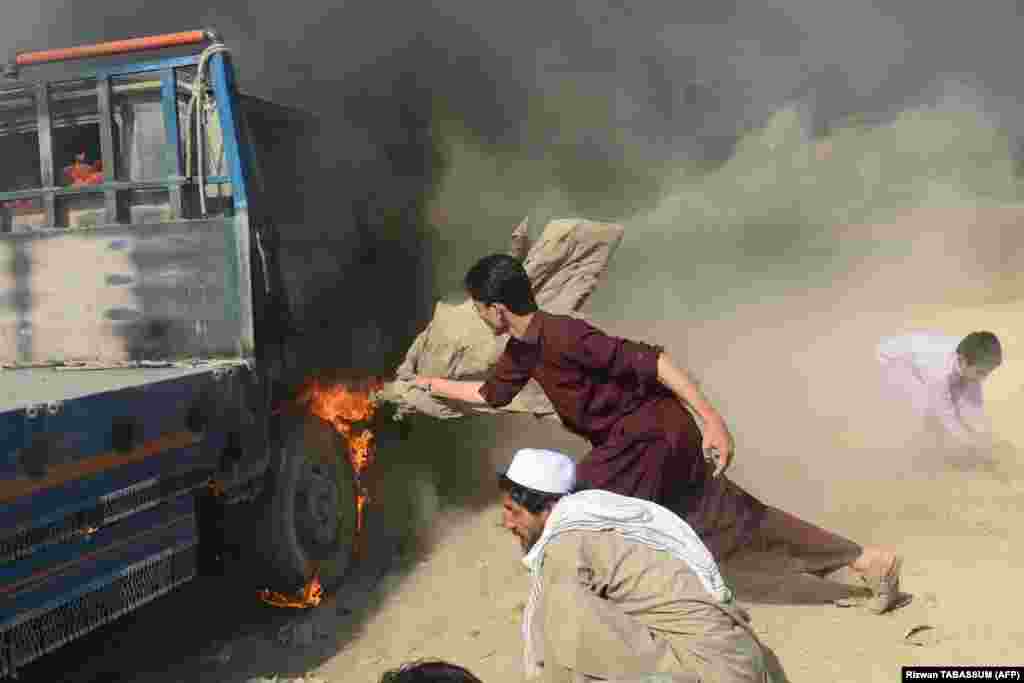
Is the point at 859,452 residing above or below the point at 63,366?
below

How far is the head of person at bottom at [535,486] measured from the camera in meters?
2.40

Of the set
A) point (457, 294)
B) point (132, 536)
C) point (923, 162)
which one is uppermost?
point (923, 162)

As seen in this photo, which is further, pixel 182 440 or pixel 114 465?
pixel 182 440

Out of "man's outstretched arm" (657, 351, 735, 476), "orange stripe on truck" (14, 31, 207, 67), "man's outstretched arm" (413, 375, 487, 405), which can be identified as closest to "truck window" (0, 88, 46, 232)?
A: "orange stripe on truck" (14, 31, 207, 67)

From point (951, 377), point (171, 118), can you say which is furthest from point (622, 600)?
point (951, 377)

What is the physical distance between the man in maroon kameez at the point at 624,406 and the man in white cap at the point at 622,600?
98 cm

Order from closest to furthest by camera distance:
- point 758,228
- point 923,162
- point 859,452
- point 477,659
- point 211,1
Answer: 1. point 477,659
2. point 859,452
3. point 211,1
4. point 758,228
5. point 923,162

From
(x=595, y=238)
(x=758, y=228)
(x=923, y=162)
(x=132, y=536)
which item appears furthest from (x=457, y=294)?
(x=923, y=162)

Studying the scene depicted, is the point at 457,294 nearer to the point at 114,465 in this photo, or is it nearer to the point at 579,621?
the point at 114,465

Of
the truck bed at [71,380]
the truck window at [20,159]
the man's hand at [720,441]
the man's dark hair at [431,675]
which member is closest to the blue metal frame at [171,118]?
the truck window at [20,159]

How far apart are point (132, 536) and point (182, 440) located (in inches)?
14.7

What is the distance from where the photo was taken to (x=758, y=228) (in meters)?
11.1

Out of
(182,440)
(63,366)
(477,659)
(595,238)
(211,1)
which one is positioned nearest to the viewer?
(182,440)

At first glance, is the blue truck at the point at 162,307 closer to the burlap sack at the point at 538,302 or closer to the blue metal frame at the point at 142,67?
the blue metal frame at the point at 142,67
